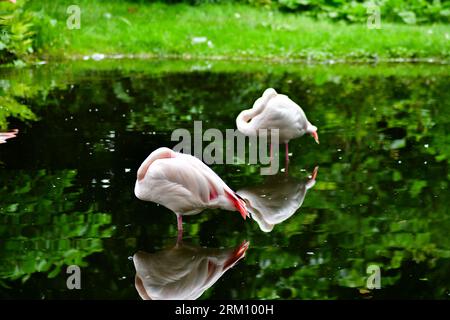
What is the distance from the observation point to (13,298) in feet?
13.8

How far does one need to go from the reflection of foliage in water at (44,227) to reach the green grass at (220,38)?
340 inches

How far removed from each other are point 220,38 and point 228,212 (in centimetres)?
999

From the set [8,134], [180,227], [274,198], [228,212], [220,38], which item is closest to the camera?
[180,227]

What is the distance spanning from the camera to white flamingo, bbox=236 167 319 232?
565cm

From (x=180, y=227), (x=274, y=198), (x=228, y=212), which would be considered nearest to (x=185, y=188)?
(x=180, y=227)

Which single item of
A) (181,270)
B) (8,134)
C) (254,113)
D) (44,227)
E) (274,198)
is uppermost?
(254,113)

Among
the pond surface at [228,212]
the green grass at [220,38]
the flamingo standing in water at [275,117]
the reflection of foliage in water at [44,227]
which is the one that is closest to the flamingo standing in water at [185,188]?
the pond surface at [228,212]

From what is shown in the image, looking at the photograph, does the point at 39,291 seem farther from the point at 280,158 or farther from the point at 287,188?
the point at 280,158

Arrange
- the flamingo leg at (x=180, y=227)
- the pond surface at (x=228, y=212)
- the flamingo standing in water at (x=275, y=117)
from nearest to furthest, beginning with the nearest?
the pond surface at (x=228, y=212) < the flamingo leg at (x=180, y=227) < the flamingo standing in water at (x=275, y=117)

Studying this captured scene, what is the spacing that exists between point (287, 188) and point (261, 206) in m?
0.58

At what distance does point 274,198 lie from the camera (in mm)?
6156

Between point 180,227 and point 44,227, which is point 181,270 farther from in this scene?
point 44,227

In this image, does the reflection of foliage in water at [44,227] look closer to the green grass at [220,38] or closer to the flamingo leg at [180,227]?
the flamingo leg at [180,227]

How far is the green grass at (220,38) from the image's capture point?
15039 mm
